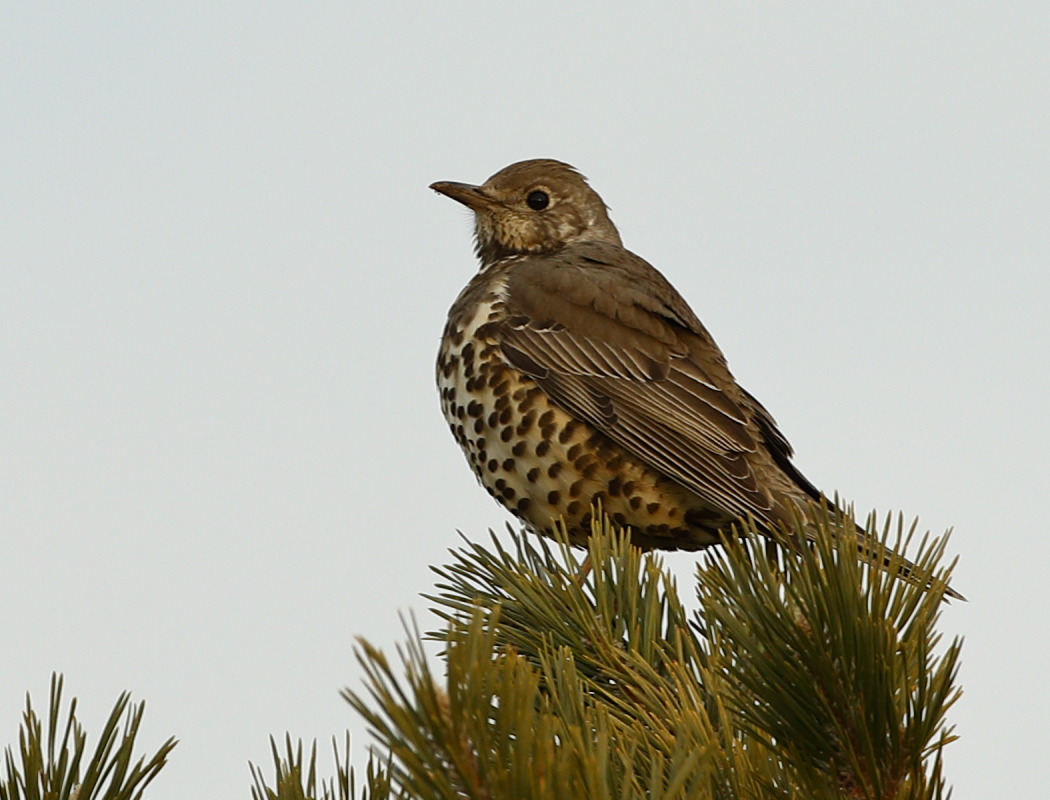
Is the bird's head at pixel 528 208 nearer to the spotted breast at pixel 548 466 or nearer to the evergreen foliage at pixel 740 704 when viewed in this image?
the spotted breast at pixel 548 466

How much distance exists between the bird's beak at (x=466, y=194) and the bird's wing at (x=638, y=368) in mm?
696

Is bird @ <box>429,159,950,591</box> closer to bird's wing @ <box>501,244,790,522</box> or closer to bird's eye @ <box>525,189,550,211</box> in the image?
bird's wing @ <box>501,244,790,522</box>

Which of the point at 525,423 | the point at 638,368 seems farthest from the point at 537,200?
the point at 525,423

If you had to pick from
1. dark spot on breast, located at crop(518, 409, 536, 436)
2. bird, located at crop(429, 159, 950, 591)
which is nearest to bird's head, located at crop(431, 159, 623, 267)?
bird, located at crop(429, 159, 950, 591)

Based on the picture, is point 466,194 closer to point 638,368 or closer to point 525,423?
point 638,368

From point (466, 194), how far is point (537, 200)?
1.50ft

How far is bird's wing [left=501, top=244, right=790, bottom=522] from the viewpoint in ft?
18.9

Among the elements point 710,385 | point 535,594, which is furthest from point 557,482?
point 535,594

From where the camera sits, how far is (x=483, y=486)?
591 centimetres

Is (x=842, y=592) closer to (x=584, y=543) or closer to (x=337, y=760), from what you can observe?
(x=337, y=760)

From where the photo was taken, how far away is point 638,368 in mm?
6281

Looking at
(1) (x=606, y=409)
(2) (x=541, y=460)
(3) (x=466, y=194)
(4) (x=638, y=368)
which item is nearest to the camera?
(2) (x=541, y=460)

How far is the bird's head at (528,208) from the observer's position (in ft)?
24.4

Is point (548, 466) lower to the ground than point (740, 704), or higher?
higher
